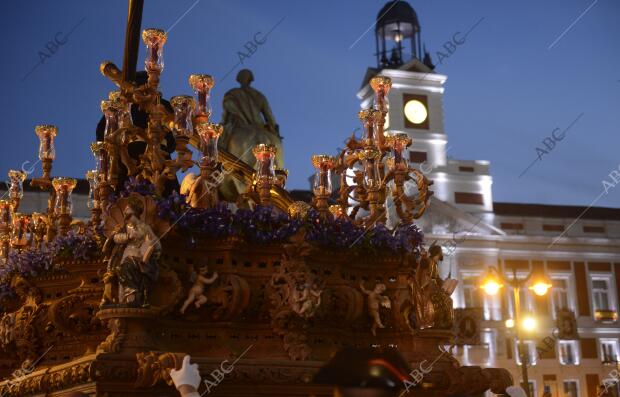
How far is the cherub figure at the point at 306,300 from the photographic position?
9578 millimetres

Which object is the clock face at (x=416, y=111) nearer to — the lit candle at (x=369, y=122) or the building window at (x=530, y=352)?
the building window at (x=530, y=352)

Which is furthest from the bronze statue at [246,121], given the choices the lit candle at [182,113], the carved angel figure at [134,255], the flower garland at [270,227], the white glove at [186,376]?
the white glove at [186,376]

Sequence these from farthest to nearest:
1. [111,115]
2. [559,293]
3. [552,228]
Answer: [552,228] → [559,293] → [111,115]

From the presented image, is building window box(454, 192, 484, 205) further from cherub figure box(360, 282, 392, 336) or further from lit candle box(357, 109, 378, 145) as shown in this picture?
cherub figure box(360, 282, 392, 336)

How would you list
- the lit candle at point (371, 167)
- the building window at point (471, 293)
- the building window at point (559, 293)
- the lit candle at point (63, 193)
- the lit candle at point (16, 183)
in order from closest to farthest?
the lit candle at point (371, 167) → the lit candle at point (63, 193) → the lit candle at point (16, 183) → the building window at point (471, 293) → the building window at point (559, 293)

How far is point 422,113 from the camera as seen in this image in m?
53.9

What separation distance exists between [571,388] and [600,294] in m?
6.14

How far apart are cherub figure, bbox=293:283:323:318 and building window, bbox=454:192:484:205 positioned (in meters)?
44.9

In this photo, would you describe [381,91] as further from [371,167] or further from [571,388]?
[571,388]

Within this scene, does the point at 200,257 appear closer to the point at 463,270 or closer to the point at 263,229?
the point at 263,229

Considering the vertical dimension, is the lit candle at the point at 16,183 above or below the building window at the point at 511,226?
below

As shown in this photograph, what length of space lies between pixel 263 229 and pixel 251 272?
47cm

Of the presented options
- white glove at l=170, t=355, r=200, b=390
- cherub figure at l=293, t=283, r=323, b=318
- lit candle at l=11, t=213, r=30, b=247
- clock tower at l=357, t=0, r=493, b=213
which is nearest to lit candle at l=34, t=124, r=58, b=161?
lit candle at l=11, t=213, r=30, b=247

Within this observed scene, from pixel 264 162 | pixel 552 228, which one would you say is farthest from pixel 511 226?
pixel 264 162
